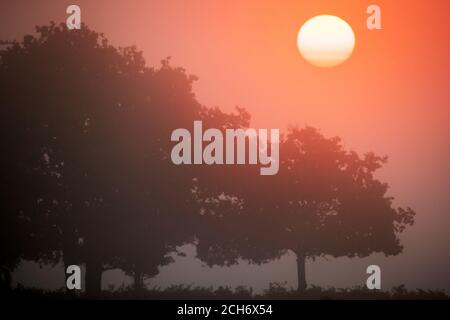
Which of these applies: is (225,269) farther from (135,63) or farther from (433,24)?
(433,24)

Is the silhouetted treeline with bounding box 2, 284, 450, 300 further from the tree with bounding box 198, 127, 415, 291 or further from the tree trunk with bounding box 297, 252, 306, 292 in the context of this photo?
the tree with bounding box 198, 127, 415, 291

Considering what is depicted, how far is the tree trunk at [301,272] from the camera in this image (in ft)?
46.8

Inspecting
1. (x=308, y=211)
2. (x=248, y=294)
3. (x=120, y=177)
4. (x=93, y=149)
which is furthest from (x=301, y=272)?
(x=93, y=149)

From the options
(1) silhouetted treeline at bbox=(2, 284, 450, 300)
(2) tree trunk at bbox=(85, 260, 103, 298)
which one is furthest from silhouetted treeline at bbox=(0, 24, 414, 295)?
(1) silhouetted treeline at bbox=(2, 284, 450, 300)

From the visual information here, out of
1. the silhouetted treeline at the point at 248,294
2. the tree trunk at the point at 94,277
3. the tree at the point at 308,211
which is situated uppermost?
the tree at the point at 308,211

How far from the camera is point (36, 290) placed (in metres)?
13.6

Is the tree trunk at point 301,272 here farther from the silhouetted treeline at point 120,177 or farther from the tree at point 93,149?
the tree at point 93,149

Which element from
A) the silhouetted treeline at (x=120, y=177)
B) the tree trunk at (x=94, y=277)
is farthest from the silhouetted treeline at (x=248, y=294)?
the silhouetted treeline at (x=120, y=177)

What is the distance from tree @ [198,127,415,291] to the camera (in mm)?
15156

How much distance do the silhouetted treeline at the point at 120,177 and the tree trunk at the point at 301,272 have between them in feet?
0.17

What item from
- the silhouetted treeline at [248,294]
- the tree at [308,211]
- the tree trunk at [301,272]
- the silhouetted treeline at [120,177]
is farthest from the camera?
the tree at [308,211]

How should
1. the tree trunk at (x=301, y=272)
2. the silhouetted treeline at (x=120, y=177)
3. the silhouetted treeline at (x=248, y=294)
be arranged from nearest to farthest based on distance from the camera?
the silhouetted treeline at (x=248, y=294) → the tree trunk at (x=301, y=272) → the silhouetted treeline at (x=120, y=177)

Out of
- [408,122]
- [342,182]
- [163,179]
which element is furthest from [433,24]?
[163,179]

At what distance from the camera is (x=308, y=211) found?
16875 millimetres
